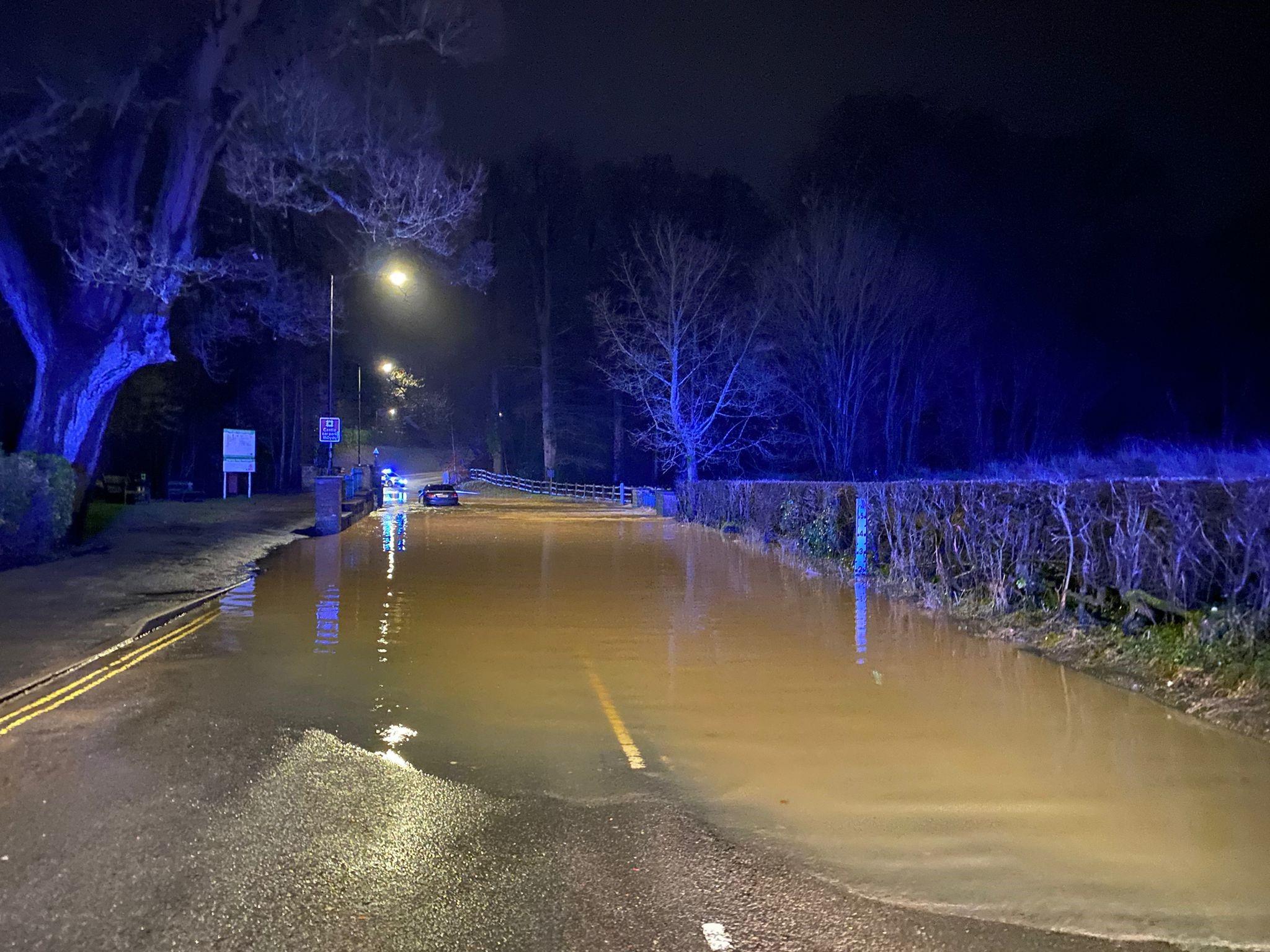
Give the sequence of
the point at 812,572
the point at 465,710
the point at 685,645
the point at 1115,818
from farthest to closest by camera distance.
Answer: the point at 812,572 < the point at 685,645 < the point at 465,710 < the point at 1115,818

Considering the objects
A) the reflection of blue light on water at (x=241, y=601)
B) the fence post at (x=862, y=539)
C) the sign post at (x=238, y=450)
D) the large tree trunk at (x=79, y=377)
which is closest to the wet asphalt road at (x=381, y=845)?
the reflection of blue light on water at (x=241, y=601)

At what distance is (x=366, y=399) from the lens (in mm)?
59781

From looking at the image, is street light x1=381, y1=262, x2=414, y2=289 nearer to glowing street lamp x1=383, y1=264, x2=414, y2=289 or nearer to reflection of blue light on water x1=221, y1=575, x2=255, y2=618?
glowing street lamp x1=383, y1=264, x2=414, y2=289

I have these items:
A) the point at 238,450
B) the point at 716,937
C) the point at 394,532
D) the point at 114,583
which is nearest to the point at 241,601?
the point at 114,583

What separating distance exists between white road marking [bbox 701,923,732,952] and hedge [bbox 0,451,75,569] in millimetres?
16436

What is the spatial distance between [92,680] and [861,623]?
27.7 ft

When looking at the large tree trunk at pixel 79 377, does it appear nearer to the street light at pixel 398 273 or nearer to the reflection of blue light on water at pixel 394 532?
the street light at pixel 398 273

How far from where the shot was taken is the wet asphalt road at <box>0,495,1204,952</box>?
14.8 ft

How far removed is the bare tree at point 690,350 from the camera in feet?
137

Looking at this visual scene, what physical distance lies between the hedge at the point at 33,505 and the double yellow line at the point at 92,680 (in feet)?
22.3

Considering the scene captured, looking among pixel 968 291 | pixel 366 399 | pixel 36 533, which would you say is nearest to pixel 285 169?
pixel 36 533

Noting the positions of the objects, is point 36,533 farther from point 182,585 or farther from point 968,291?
point 968,291

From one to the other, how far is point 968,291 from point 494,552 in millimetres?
26495

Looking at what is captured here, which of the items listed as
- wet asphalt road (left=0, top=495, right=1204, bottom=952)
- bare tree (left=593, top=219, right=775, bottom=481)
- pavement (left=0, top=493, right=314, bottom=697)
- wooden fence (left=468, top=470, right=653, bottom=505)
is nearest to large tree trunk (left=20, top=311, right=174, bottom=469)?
pavement (left=0, top=493, right=314, bottom=697)
